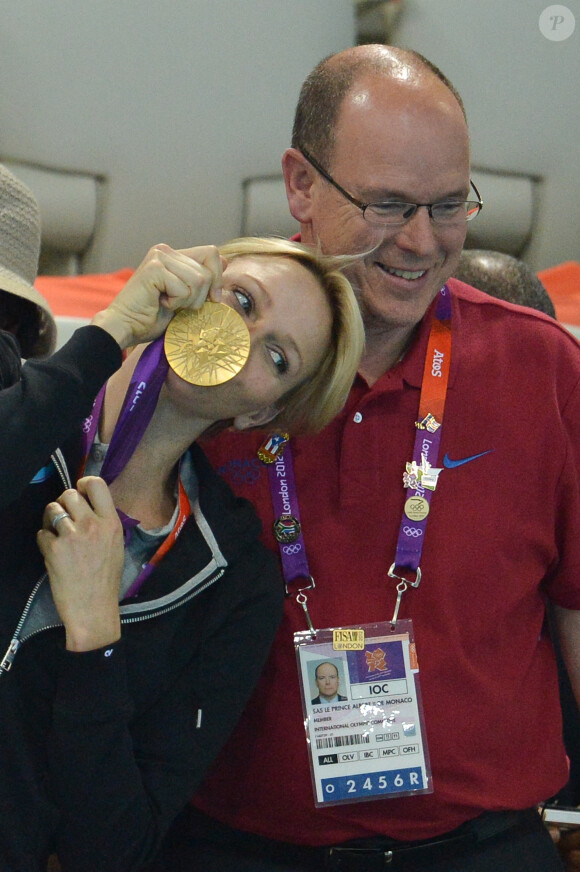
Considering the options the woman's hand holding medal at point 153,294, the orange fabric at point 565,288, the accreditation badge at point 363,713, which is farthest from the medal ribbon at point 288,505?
the orange fabric at point 565,288

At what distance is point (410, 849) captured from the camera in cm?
161

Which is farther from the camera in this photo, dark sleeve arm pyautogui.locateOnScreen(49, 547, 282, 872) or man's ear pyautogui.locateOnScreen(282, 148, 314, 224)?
man's ear pyautogui.locateOnScreen(282, 148, 314, 224)

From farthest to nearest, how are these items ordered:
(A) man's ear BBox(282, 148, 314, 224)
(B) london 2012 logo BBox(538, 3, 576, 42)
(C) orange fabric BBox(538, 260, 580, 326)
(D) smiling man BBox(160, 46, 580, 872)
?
(C) orange fabric BBox(538, 260, 580, 326) < (B) london 2012 logo BBox(538, 3, 576, 42) < (A) man's ear BBox(282, 148, 314, 224) < (D) smiling man BBox(160, 46, 580, 872)

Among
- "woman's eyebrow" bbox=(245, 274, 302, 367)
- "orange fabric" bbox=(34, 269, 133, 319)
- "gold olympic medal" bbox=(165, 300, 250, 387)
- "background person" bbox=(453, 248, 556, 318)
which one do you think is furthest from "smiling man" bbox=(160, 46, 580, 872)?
"orange fabric" bbox=(34, 269, 133, 319)

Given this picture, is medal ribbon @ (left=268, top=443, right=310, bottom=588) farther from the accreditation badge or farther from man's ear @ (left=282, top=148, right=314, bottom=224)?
man's ear @ (left=282, top=148, right=314, bottom=224)

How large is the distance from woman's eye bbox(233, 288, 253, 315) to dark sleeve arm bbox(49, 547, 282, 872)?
38 centimetres

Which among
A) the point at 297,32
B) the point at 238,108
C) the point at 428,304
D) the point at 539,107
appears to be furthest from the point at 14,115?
the point at 428,304

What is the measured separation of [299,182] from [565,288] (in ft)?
6.29

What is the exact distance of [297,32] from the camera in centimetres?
343

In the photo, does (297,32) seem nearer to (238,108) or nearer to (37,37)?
(238,108)

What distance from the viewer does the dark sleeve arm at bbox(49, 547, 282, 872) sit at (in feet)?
4.19

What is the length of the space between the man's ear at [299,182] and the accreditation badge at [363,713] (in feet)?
2.46

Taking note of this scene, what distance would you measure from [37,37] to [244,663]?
8.58 ft

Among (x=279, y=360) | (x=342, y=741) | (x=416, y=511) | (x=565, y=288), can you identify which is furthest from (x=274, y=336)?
(x=565, y=288)
